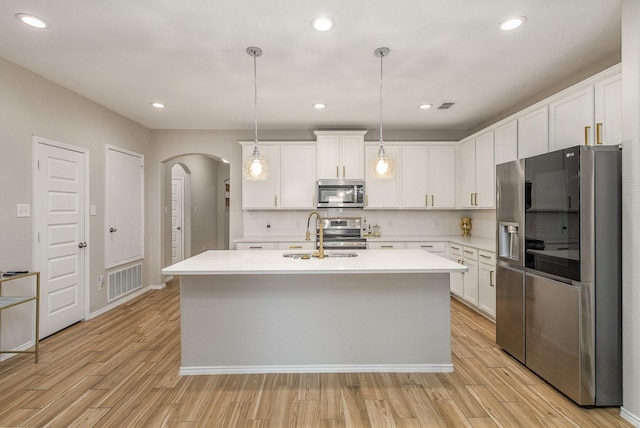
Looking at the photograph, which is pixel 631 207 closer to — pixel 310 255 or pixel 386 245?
pixel 310 255

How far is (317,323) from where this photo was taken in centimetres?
259

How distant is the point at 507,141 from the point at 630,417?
8.80 feet

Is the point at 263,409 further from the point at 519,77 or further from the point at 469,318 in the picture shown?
the point at 519,77

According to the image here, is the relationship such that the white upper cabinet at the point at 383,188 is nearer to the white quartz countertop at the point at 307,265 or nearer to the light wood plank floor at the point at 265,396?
the white quartz countertop at the point at 307,265

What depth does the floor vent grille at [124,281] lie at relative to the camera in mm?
4250

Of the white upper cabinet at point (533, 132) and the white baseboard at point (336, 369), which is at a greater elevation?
the white upper cabinet at point (533, 132)

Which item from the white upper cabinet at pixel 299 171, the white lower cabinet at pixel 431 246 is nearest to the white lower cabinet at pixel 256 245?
the white upper cabinet at pixel 299 171

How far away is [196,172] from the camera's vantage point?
22.9ft

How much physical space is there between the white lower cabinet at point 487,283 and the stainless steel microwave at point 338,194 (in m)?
1.83

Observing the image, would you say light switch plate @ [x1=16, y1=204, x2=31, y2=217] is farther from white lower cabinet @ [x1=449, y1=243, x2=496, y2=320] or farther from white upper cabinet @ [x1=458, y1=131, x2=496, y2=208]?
white upper cabinet @ [x1=458, y1=131, x2=496, y2=208]

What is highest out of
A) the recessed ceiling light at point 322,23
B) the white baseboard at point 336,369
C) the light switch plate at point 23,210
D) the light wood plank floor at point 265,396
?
the recessed ceiling light at point 322,23

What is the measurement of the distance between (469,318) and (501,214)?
157 centimetres

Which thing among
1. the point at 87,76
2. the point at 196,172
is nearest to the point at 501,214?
the point at 87,76

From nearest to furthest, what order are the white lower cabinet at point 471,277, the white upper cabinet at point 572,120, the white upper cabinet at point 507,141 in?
the white upper cabinet at point 572,120 → the white upper cabinet at point 507,141 → the white lower cabinet at point 471,277
